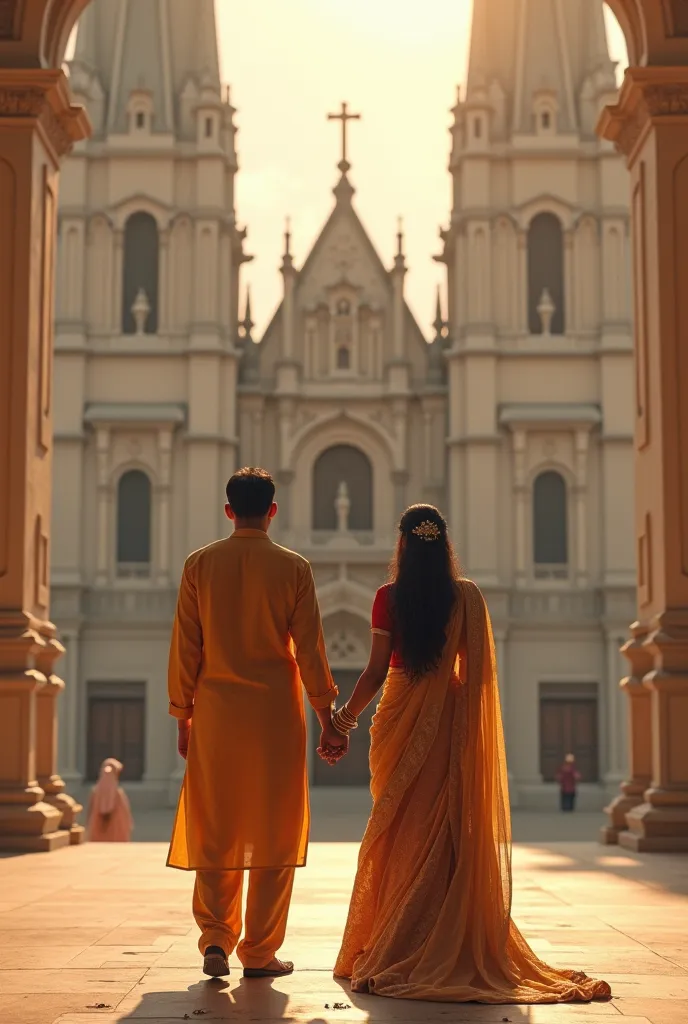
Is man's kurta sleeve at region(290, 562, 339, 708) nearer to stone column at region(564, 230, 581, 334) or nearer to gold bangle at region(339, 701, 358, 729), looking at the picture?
gold bangle at region(339, 701, 358, 729)

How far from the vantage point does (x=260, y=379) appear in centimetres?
3616

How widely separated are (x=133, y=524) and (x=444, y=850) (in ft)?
97.2

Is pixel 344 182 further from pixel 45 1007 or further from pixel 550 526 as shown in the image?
pixel 45 1007

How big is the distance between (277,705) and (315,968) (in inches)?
36.3

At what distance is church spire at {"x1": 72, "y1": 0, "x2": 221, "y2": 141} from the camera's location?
3566cm

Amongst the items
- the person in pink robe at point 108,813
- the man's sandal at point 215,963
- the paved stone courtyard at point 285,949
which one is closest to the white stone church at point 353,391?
the person in pink robe at point 108,813

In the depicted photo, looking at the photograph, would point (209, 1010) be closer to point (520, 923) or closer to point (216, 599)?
point (216, 599)

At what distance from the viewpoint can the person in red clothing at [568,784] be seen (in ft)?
99.5

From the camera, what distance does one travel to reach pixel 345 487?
3478 centimetres

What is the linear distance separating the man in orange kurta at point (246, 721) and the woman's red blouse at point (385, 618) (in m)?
0.22

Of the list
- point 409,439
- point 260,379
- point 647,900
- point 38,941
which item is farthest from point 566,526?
point 38,941

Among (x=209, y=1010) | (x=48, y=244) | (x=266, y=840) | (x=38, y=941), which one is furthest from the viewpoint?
(x=48, y=244)

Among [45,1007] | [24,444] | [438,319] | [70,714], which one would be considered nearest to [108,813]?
[24,444]

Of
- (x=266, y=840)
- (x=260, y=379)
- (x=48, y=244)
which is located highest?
(x=260, y=379)
